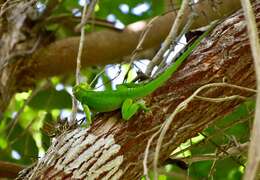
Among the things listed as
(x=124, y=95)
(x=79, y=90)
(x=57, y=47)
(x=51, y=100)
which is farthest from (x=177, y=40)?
(x=51, y=100)

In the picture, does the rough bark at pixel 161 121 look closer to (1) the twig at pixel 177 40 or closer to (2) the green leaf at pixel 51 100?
(1) the twig at pixel 177 40

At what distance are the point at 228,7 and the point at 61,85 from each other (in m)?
1.53

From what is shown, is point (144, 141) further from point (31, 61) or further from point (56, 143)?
point (31, 61)

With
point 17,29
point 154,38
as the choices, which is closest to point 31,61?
point 17,29

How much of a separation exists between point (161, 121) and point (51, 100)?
1.95m

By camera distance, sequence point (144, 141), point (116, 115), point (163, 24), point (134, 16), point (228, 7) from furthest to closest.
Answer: point (134, 16)
point (163, 24)
point (228, 7)
point (116, 115)
point (144, 141)

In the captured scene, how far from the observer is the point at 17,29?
320 centimetres

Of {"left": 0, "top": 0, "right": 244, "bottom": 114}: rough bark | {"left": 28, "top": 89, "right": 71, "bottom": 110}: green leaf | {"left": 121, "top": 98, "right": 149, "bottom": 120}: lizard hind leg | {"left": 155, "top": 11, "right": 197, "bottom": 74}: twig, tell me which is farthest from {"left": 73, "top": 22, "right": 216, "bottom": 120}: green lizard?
{"left": 28, "top": 89, "right": 71, "bottom": 110}: green leaf

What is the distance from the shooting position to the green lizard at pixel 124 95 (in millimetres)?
1905

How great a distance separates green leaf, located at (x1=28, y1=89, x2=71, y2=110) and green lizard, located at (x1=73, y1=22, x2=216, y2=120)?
1.45m

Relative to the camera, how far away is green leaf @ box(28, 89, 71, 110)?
372cm

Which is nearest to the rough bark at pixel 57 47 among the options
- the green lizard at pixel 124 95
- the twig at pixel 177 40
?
the twig at pixel 177 40

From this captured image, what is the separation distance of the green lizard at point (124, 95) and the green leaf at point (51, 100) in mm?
1452

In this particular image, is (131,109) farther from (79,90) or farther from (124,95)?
(79,90)
